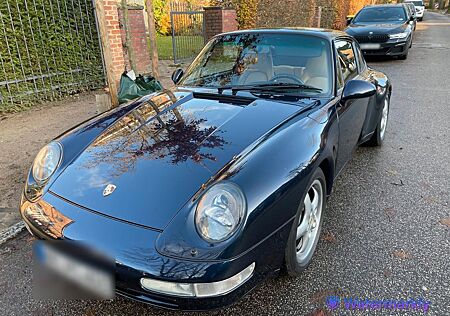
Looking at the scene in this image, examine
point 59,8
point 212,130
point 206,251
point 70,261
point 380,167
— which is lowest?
point 380,167

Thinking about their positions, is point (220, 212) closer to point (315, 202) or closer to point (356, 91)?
point (315, 202)

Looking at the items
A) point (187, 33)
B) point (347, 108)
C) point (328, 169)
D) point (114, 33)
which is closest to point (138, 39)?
point (114, 33)

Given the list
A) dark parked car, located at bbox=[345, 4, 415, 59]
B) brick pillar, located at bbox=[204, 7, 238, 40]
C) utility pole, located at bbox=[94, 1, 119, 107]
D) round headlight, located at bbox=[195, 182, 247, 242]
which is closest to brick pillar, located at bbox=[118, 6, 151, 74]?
brick pillar, located at bbox=[204, 7, 238, 40]

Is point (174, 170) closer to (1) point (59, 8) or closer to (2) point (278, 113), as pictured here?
(2) point (278, 113)

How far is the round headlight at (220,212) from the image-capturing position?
1.69m

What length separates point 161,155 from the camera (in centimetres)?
216

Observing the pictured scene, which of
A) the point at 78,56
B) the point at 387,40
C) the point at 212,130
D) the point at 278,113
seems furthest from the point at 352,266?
the point at 387,40

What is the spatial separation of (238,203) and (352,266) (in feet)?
3.81

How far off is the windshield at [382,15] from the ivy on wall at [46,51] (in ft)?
28.4

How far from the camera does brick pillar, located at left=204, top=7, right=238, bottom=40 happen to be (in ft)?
32.6

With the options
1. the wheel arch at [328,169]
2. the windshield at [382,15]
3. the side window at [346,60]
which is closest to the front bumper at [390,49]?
the windshield at [382,15]

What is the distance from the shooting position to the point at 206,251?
5.39ft

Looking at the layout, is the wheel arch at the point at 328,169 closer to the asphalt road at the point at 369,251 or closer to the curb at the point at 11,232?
the asphalt road at the point at 369,251

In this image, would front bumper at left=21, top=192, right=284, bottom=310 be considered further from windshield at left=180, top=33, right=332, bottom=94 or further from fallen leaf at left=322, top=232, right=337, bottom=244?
windshield at left=180, top=33, right=332, bottom=94
